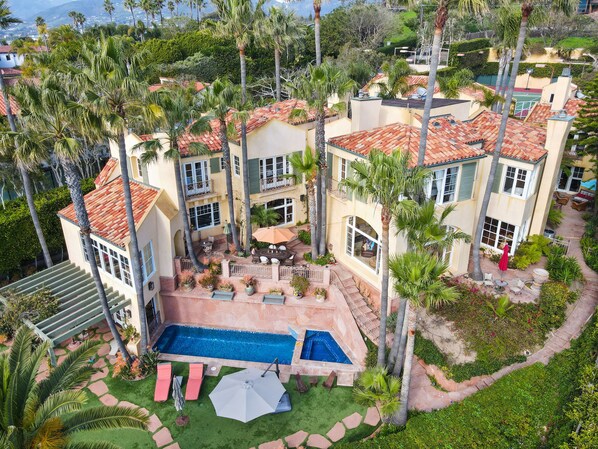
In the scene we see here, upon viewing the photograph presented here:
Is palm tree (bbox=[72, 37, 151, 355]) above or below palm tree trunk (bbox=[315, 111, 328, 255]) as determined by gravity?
above

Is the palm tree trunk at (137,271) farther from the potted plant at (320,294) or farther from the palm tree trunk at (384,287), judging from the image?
the palm tree trunk at (384,287)

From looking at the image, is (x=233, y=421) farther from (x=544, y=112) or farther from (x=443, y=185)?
(x=544, y=112)

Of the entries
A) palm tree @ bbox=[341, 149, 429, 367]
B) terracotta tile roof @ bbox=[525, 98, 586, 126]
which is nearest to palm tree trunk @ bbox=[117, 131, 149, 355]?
palm tree @ bbox=[341, 149, 429, 367]

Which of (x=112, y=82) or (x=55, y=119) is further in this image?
(x=112, y=82)

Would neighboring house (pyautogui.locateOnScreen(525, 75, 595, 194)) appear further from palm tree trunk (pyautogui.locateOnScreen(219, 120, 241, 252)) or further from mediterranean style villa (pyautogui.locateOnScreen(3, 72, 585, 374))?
palm tree trunk (pyautogui.locateOnScreen(219, 120, 241, 252))

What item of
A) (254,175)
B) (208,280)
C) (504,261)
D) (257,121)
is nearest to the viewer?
(504,261)

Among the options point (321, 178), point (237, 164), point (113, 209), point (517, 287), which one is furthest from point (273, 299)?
point (517, 287)

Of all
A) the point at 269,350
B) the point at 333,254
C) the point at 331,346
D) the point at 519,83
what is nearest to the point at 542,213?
the point at 333,254

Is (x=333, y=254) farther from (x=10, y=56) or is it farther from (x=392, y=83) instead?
(x=10, y=56)
